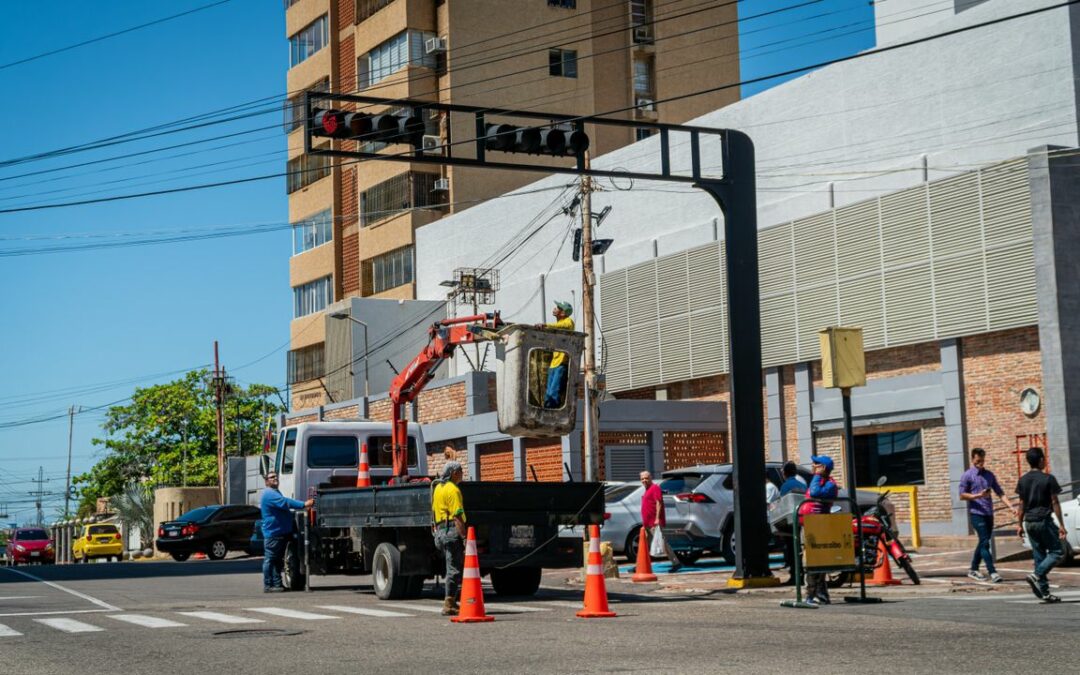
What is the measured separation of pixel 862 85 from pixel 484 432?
50.0 ft

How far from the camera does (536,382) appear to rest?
17.8 meters

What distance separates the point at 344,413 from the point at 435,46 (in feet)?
57.5

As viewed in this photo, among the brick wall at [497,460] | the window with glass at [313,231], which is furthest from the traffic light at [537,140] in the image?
the window with glass at [313,231]

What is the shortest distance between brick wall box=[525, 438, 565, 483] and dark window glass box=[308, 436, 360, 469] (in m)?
15.5

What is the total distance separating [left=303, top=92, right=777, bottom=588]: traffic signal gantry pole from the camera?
1884 cm

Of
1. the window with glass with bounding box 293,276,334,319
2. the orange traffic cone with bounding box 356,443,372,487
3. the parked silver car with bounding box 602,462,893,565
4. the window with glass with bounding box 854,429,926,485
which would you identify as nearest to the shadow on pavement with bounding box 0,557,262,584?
the orange traffic cone with bounding box 356,443,372,487

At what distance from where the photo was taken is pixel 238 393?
92562 mm

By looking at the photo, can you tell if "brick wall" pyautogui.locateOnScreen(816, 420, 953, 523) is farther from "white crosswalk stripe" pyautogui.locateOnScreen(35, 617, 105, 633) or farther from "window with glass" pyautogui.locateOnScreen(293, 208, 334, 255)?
"window with glass" pyautogui.locateOnScreen(293, 208, 334, 255)

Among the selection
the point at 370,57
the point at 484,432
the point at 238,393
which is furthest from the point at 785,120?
the point at 238,393

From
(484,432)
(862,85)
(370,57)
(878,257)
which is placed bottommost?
(484,432)

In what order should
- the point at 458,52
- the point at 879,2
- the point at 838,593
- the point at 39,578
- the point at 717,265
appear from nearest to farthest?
the point at 838,593 → the point at 39,578 → the point at 717,265 → the point at 879,2 → the point at 458,52

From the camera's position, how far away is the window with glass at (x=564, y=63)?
64688 mm

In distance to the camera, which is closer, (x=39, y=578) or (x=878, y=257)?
(x=39, y=578)

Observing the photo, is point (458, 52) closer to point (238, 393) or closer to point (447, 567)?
point (238, 393)
